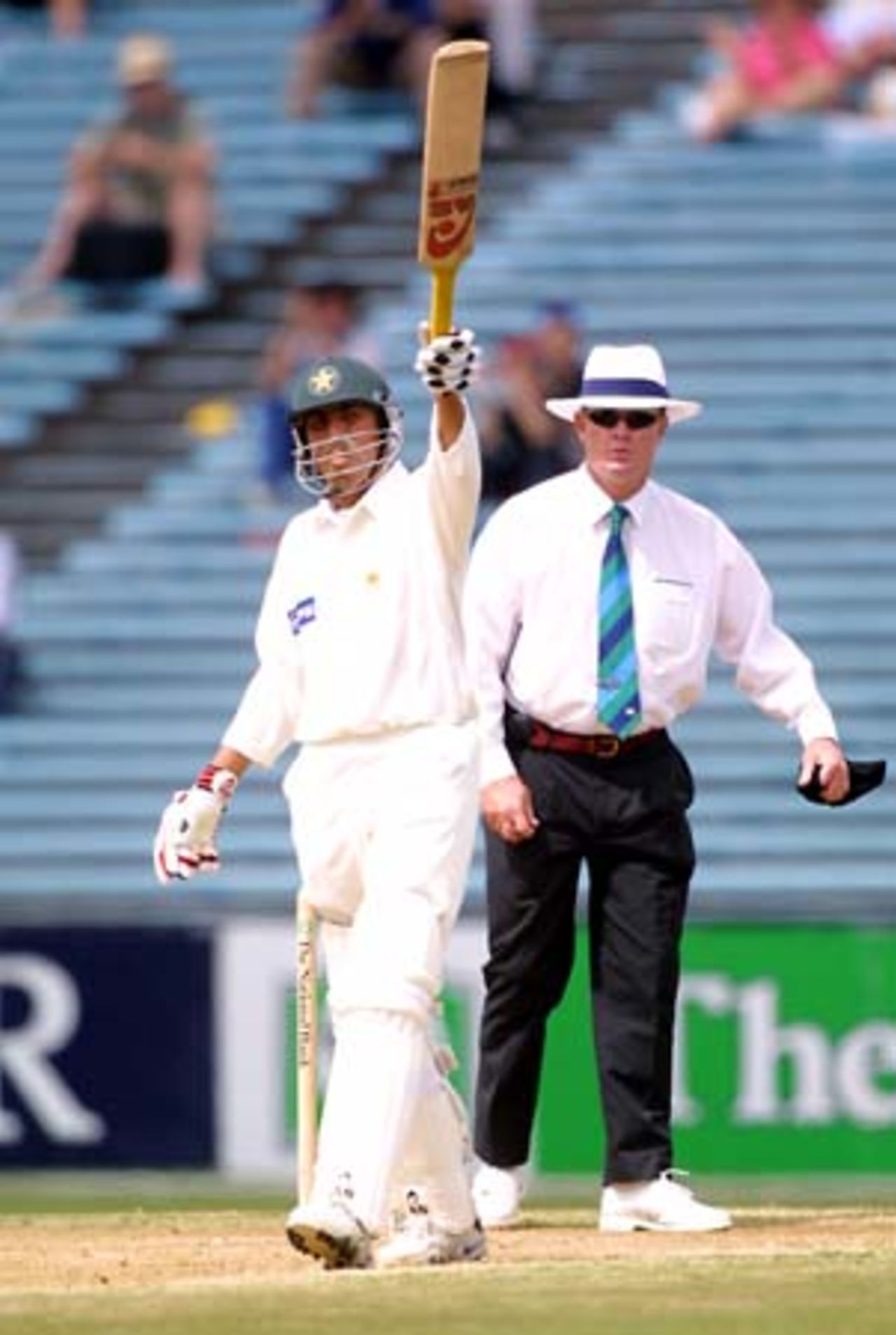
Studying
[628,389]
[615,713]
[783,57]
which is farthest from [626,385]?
[783,57]

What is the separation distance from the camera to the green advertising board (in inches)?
631

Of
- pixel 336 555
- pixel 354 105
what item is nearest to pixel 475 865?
pixel 354 105

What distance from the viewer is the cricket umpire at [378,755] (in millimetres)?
9516

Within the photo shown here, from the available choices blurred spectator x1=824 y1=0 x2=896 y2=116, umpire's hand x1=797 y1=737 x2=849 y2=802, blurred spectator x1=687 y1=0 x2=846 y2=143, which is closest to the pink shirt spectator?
blurred spectator x1=687 y1=0 x2=846 y2=143

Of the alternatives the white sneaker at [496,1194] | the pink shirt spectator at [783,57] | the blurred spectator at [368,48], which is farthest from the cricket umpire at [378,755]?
the blurred spectator at [368,48]

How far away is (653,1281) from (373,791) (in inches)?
49.1

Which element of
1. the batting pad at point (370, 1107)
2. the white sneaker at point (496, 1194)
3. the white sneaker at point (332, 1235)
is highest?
the batting pad at point (370, 1107)

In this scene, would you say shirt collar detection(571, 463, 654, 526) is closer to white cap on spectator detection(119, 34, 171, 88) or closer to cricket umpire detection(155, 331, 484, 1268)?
cricket umpire detection(155, 331, 484, 1268)

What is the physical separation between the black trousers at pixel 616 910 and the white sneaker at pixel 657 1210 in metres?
0.04

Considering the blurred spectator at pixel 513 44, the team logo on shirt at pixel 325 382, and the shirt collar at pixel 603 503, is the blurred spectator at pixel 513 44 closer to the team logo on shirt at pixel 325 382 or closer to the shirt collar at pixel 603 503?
the shirt collar at pixel 603 503

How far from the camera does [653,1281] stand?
9375 millimetres

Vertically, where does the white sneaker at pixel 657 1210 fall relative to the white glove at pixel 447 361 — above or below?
below

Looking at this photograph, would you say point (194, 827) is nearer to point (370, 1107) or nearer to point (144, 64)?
point (370, 1107)

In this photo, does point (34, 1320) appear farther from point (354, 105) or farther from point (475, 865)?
point (354, 105)
